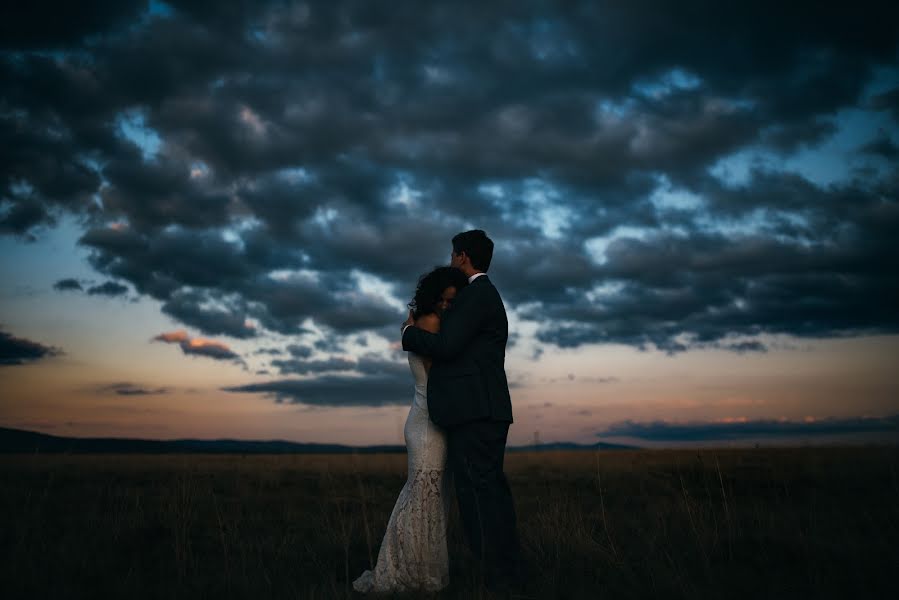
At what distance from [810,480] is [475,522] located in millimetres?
11342

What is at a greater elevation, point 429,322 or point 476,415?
point 429,322

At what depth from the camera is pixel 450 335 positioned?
449 cm

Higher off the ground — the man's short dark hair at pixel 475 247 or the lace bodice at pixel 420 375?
the man's short dark hair at pixel 475 247

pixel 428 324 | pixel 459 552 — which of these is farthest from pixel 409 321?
pixel 459 552

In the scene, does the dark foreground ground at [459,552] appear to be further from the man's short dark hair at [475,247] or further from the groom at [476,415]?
the man's short dark hair at [475,247]

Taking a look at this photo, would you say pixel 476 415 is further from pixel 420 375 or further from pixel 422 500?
pixel 422 500

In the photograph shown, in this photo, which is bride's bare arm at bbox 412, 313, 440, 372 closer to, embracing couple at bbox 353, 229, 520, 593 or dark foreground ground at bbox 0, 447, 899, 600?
embracing couple at bbox 353, 229, 520, 593

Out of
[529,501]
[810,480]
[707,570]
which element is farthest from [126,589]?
[810,480]

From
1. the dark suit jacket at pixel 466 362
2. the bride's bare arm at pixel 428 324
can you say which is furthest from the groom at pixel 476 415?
the bride's bare arm at pixel 428 324

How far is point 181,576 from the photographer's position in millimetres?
4777

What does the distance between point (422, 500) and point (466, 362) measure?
1.09 m

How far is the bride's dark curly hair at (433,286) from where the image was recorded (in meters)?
4.78

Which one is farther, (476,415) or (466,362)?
(466,362)

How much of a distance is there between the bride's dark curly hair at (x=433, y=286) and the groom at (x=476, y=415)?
0.53 feet
